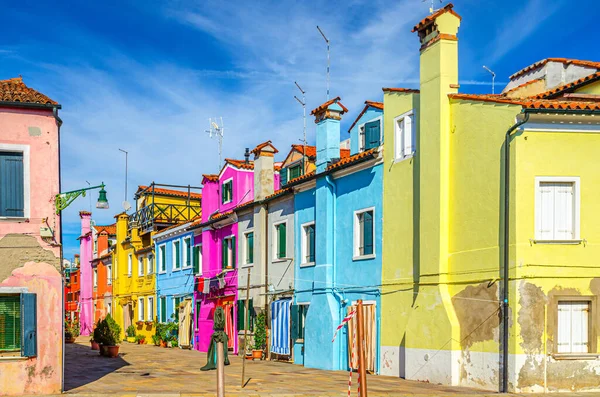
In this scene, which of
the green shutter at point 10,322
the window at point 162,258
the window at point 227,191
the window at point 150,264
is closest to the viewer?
the green shutter at point 10,322

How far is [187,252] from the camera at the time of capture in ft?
121

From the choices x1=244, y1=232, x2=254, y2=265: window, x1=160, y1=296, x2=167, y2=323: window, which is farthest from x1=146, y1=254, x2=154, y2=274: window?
x1=244, y1=232, x2=254, y2=265: window

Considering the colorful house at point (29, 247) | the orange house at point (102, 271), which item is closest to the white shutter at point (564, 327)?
the colorful house at point (29, 247)

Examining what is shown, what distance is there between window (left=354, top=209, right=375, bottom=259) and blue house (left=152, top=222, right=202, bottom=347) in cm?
1454

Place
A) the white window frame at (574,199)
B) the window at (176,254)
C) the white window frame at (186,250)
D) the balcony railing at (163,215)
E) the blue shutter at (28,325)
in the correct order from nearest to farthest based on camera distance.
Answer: the blue shutter at (28,325), the white window frame at (574,199), the white window frame at (186,250), the window at (176,254), the balcony railing at (163,215)

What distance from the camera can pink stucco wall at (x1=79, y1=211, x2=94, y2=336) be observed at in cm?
5559

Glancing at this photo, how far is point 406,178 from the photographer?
2008 cm

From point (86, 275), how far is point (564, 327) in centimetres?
4621

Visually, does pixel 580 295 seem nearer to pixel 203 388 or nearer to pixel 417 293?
pixel 417 293

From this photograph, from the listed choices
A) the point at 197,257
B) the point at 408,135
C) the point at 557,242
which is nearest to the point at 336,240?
the point at 408,135

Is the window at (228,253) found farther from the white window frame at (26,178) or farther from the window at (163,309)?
the white window frame at (26,178)

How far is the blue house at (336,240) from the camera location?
849 inches

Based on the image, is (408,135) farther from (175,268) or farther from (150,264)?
(150,264)

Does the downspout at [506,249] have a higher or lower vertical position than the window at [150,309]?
higher
